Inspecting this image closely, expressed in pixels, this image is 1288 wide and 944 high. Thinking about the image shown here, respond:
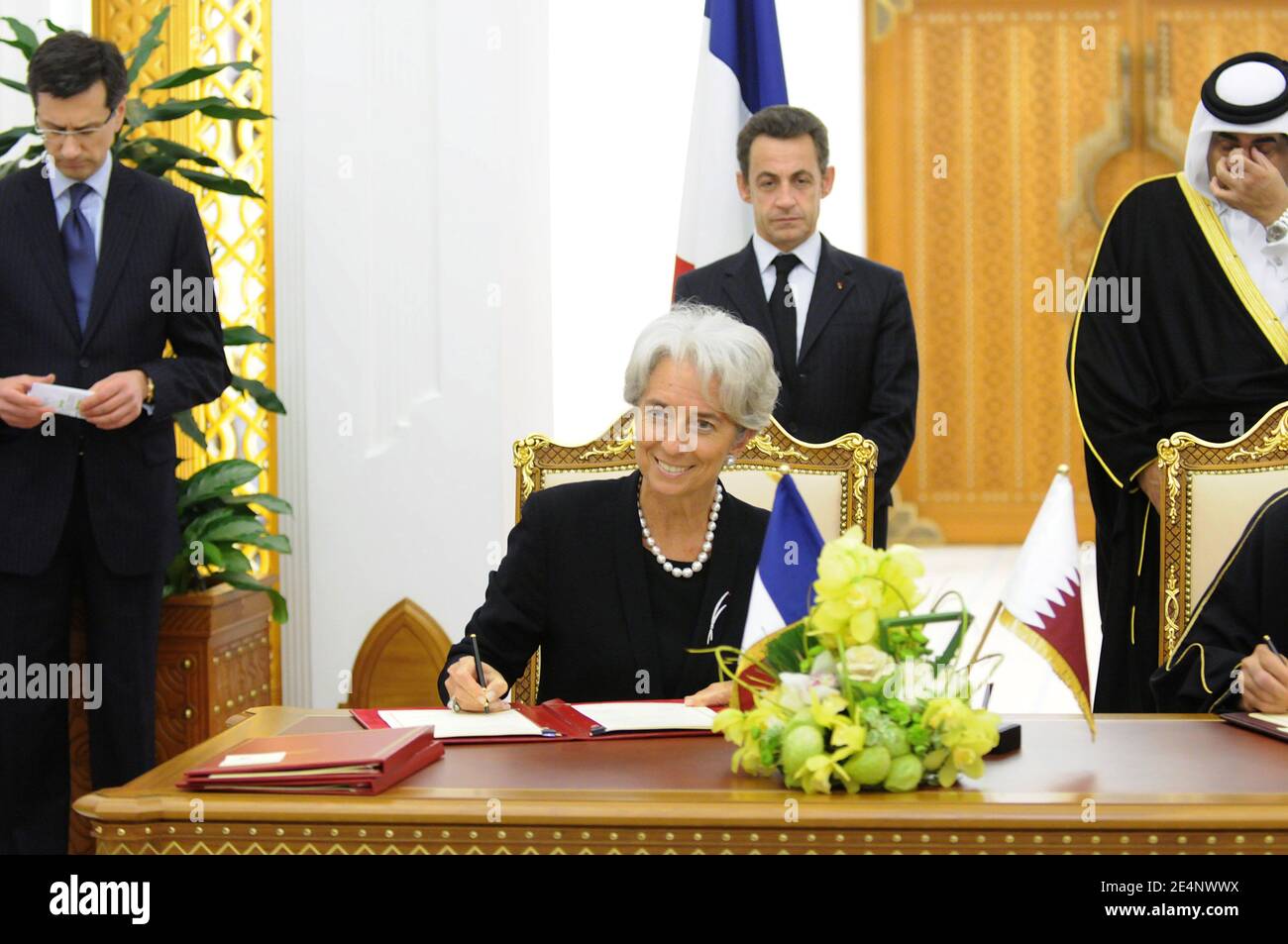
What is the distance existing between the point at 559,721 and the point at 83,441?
2.01 meters

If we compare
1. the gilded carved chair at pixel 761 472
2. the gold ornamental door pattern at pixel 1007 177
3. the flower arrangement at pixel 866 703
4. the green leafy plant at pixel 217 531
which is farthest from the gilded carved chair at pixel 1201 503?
the gold ornamental door pattern at pixel 1007 177

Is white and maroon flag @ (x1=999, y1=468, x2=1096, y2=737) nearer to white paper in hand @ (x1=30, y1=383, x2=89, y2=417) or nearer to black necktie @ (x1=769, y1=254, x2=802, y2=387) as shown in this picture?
black necktie @ (x1=769, y1=254, x2=802, y2=387)

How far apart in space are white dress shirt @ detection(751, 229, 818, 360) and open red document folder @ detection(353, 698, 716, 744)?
1.87 metres

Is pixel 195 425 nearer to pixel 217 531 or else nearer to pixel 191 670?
pixel 217 531

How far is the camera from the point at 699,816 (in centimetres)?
182

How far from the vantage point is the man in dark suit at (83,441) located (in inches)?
150

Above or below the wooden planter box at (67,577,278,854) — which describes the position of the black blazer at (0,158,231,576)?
above

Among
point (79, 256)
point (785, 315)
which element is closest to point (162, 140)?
point (79, 256)

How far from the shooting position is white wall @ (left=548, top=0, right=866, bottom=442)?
7.26 meters

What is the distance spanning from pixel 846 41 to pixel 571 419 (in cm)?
333

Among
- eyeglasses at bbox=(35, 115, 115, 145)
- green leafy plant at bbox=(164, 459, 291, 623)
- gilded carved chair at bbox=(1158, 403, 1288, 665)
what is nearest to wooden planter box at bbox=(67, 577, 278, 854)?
green leafy plant at bbox=(164, 459, 291, 623)

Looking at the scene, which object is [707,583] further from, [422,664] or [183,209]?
[422,664]

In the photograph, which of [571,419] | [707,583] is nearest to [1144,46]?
[571,419]

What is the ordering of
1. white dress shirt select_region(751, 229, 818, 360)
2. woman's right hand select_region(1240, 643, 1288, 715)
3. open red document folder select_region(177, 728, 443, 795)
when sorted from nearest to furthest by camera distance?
open red document folder select_region(177, 728, 443, 795) → woman's right hand select_region(1240, 643, 1288, 715) → white dress shirt select_region(751, 229, 818, 360)
